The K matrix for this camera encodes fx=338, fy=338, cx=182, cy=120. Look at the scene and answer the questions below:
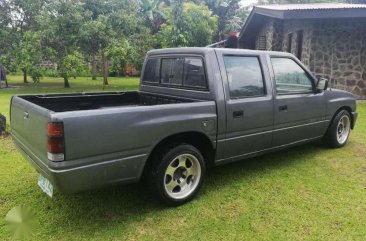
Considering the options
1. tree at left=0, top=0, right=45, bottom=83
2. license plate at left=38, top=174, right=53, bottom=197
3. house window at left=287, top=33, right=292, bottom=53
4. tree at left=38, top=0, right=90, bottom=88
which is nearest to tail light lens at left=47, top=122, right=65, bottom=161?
license plate at left=38, top=174, right=53, bottom=197

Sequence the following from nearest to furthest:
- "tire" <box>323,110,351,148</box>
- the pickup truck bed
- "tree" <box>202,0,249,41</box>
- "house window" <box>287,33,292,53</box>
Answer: the pickup truck bed
"tire" <box>323,110,351,148</box>
"house window" <box>287,33,292,53</box>
"tree" <box>202,0,249,41</box>

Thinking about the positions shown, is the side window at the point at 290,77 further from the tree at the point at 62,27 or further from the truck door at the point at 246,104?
the tree at the point at 62,27

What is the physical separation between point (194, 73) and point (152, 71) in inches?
39.6

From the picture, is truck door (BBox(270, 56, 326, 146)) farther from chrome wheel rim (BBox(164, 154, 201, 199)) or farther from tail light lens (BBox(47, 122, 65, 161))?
tail light lens (BBox(47, 122, 65, 161))

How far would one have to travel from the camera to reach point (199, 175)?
3.85m

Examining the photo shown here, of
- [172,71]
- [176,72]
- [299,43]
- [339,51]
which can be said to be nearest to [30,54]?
[299,43]

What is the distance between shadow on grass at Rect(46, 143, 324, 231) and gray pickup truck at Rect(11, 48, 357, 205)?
0.35 metres

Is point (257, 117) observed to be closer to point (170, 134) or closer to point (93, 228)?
point (170, 134)

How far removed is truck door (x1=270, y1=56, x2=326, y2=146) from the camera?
4.60 meters

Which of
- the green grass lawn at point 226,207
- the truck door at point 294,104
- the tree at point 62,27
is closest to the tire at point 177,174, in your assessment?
the green grass lawn at point 226,207

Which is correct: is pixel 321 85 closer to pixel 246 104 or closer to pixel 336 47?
pixel 246 104

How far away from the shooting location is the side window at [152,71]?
481 cm

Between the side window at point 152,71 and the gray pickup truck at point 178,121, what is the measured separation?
0.01 metres

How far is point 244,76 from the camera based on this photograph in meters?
4.22
